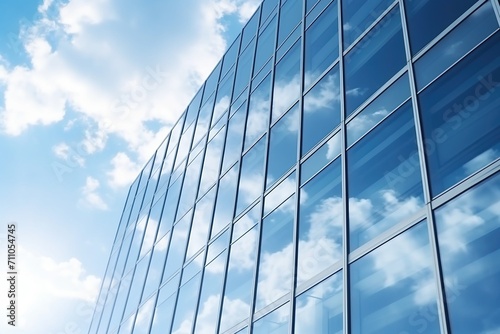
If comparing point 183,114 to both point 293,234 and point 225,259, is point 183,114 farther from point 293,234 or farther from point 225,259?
point 293,234

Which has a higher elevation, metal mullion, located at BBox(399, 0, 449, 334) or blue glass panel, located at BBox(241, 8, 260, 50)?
blue glass panel, located at BBox(241, 8, 260, 50)

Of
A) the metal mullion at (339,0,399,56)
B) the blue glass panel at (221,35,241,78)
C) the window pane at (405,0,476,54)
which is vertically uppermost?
the blue glass panel at (221,35,241,78)

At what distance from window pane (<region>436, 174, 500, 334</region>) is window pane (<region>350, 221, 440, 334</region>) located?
246mm

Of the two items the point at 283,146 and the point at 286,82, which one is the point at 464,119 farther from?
the point at 286,82

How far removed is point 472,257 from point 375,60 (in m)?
4.78

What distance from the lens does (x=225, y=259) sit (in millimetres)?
11789

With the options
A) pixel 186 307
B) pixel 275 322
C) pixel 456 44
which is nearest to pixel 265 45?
pixel 186 307

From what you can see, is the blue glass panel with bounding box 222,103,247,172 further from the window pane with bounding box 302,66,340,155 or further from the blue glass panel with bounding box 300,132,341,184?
the blue glass panel with bounding box 300,132,341,184

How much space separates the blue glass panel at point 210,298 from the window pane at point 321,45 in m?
4.88

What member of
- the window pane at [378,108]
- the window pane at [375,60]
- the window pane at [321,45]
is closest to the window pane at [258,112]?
the window pane at [321,45]

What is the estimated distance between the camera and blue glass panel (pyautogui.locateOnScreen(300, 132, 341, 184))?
9.38 m

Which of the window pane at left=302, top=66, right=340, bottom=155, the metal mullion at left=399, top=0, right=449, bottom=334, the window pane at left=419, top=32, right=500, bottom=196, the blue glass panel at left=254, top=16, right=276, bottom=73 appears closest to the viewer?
the metal mullion at left=399, top=0, right=449, bottom=334

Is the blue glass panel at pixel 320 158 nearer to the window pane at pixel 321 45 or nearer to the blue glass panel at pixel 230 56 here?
the window pane at pixel 321 45

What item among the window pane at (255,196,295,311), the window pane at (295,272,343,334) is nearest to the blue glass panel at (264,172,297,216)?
the window pane at (255,196,295,311)
